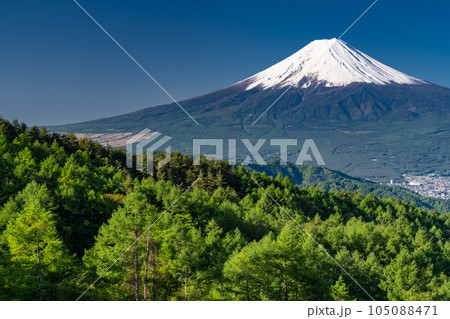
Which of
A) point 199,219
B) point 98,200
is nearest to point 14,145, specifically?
point 98,200

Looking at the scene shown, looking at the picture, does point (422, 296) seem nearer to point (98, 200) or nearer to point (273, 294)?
point (273, 294)

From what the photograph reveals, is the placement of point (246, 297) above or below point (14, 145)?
below

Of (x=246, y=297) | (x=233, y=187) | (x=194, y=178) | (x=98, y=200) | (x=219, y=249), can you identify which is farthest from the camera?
(x=233, y=187)

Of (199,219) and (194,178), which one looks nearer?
(199,219)

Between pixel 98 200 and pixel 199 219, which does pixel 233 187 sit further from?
pixel 98 200
